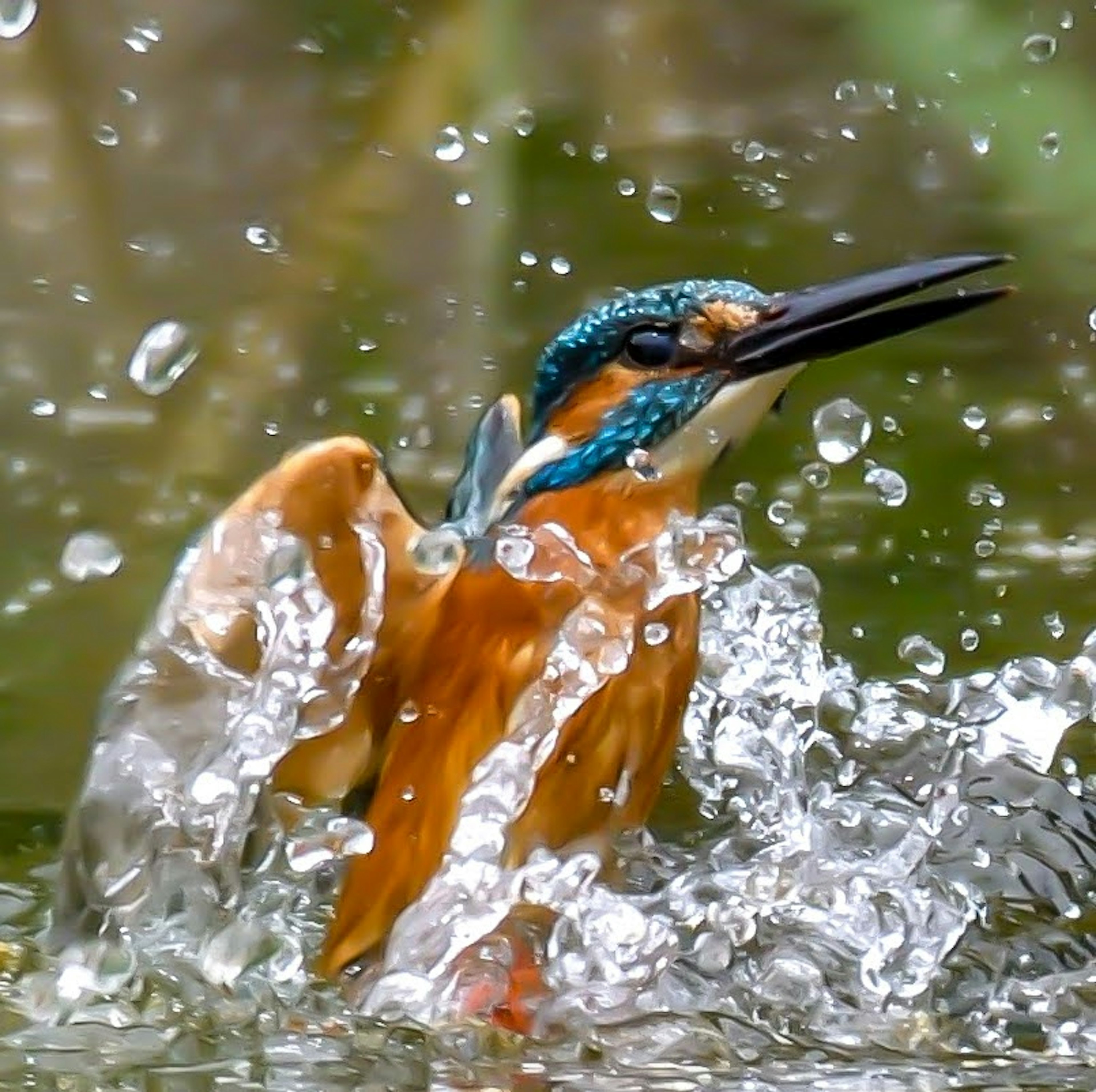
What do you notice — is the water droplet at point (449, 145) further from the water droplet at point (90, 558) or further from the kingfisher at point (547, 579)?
the kingfisher at point (547, 579)

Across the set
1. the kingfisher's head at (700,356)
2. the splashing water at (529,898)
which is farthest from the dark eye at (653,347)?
the splashing water at (529,898)

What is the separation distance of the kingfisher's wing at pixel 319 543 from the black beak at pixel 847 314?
0.24m

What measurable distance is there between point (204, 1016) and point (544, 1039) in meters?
0.18

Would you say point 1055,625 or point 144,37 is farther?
point 144,37

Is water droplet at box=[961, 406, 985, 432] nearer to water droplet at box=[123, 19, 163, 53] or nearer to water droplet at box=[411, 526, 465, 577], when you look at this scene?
water droplet at box=[123, 19, 163, 53]

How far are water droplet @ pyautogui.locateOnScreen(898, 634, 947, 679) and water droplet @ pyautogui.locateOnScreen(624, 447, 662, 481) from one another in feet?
2.54

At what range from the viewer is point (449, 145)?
213 centimetres

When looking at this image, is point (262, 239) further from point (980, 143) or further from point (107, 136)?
point (980, 143)

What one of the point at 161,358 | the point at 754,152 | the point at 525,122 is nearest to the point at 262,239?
the point at 161,358

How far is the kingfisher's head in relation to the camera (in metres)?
1.20

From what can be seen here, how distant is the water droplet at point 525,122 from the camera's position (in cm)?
213

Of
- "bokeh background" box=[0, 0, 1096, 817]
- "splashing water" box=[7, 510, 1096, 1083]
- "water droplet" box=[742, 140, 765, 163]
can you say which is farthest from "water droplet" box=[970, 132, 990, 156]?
"splashing water" box=[7, 510, 1096, 1083]

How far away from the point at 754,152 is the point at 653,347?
3.13ft

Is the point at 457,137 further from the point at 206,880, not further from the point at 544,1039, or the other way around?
the point at 544,1039
